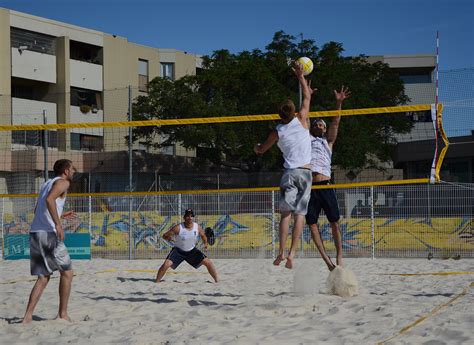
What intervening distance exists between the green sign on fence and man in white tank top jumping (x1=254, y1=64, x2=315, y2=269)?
A: 8285mm

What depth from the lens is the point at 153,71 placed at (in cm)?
3422

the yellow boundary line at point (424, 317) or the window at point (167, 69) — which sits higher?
the window at point (167, 69)

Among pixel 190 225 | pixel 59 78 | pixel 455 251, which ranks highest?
pixel 59 78

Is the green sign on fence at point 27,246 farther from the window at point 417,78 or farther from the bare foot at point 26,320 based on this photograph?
the window at point 417,78

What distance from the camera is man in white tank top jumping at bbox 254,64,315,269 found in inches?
229

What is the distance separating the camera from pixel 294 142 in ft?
19.1

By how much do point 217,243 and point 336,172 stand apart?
551 inches

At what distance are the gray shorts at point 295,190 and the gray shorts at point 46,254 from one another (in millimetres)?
1865

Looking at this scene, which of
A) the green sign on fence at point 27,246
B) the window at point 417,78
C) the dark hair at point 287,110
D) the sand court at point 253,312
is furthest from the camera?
the window at point 417,78

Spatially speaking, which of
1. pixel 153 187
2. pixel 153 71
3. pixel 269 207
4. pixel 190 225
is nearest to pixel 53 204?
pixel 190 225

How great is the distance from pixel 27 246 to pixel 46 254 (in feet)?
28.9

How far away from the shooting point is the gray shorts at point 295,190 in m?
5.88

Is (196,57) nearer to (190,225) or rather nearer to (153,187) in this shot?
(153,187)

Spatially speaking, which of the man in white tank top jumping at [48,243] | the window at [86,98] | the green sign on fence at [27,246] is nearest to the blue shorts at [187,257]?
the man in white tank top jumping at [48,243]
